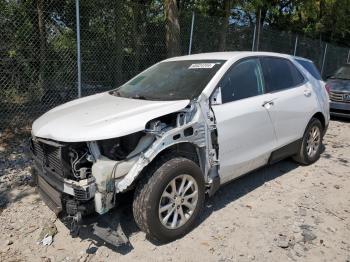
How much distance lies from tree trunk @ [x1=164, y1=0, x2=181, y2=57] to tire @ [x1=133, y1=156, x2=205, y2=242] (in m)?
5.15

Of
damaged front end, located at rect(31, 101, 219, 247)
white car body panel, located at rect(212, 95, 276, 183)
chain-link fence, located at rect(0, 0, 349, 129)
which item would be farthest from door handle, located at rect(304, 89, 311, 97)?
chain-link fence, located at rect(0, 0, 349, 129)

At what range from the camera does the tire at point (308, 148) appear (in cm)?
555

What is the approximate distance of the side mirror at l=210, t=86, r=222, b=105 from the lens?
151 inches

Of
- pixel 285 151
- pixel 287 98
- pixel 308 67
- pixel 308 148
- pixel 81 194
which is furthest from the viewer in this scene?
pixel 308 67

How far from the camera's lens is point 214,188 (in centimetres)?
394

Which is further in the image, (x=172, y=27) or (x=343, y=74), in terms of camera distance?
(x=343, y=74)

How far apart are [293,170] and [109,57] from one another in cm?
487

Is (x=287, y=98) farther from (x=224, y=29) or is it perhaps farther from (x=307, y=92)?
(x=224, y=29)

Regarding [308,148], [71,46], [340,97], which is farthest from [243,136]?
[340,97]

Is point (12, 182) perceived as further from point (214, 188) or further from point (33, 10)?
point (33, 10)

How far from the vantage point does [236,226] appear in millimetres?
3912

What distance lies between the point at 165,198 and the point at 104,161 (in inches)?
28.8

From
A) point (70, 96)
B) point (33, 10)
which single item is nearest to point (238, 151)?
point (70, 96)

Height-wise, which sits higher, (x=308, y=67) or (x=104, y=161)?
(x=308, y=67)
